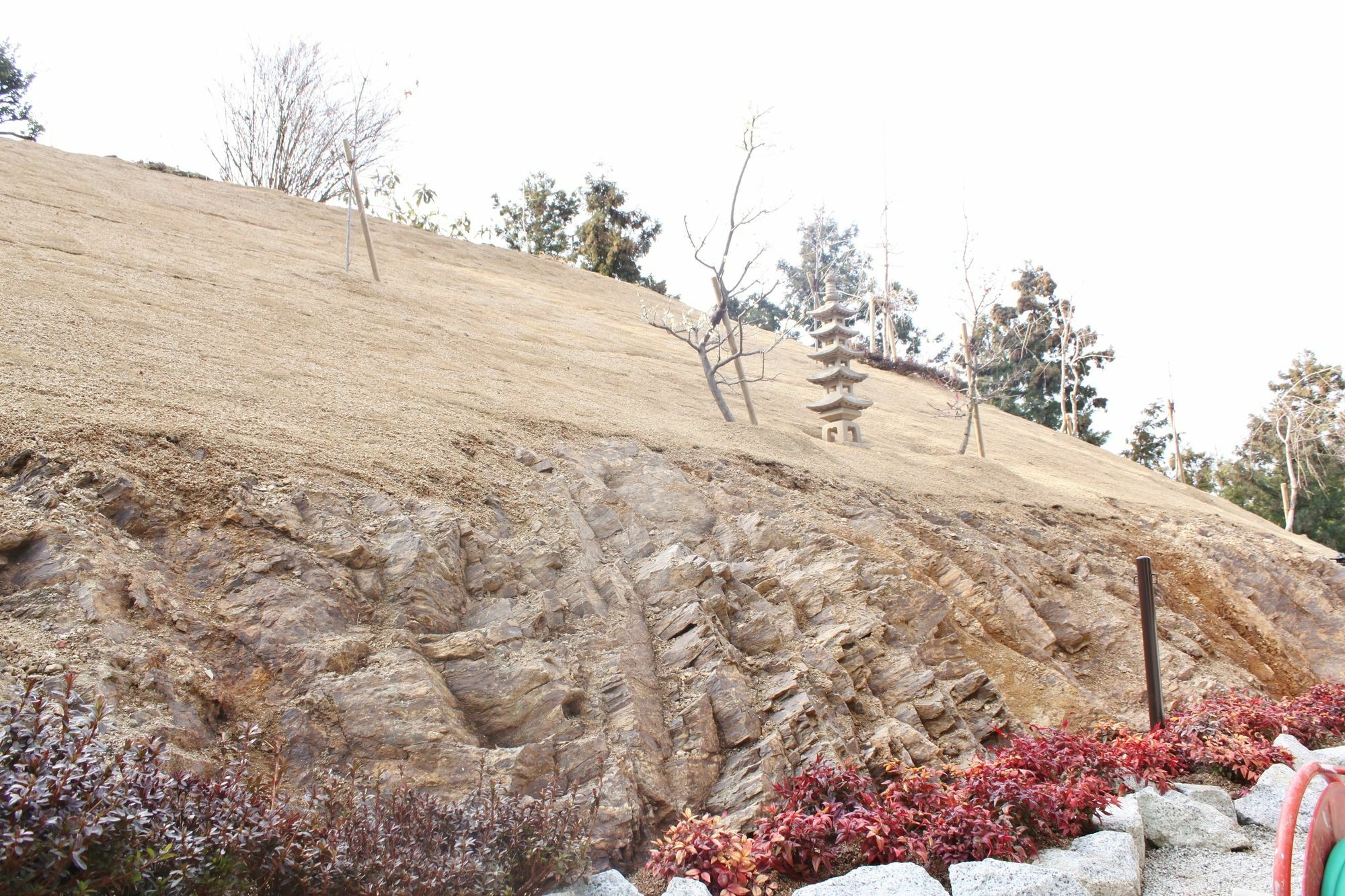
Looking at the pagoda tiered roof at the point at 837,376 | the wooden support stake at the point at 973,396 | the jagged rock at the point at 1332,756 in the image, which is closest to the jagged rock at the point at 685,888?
the jagged rock at the point at 1332,756

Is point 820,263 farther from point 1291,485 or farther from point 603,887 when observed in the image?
point 603,887

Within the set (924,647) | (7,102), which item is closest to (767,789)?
(924,647)

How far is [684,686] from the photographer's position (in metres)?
6.04

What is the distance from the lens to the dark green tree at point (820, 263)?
46312mm

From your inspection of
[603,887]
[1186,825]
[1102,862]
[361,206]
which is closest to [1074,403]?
[361,206]

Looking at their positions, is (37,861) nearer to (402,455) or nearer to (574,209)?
(402,455)

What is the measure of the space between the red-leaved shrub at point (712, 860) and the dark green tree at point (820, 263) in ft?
137

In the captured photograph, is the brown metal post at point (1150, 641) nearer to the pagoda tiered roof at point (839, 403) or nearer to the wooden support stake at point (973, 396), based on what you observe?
the pagoda tiered roof at point (839, 403)

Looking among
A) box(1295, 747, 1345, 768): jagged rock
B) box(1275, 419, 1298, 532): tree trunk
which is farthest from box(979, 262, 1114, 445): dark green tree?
box(1295, 747, 1345, 768): jagged rock

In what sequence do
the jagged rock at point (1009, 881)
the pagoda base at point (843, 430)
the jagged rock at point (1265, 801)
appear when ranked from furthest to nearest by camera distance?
the pagoda base at point (843, 430) → the jagged rock at point (1265, 801) → the jagged rock at point (1009, 881)

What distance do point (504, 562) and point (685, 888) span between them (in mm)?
2667

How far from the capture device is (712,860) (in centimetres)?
463

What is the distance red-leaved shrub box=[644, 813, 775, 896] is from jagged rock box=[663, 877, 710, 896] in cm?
13

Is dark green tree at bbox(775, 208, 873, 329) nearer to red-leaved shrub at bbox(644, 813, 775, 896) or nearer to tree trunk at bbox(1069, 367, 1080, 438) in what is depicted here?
tree trunk at bbox(1069, 367, 1080, 438)
